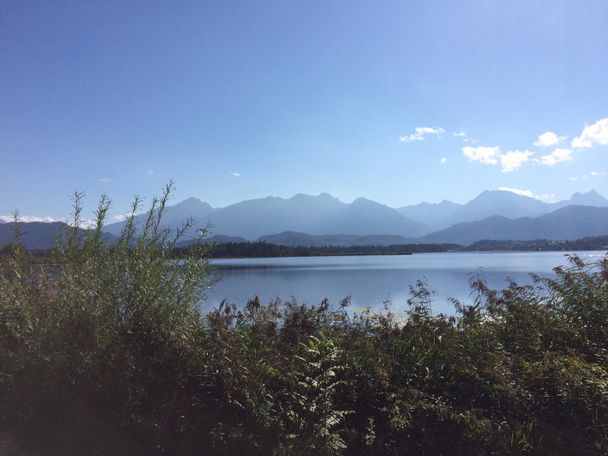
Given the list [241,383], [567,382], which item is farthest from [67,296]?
[567,382]

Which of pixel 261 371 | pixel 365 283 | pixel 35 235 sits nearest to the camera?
pixel 261 371

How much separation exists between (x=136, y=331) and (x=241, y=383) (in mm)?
1315

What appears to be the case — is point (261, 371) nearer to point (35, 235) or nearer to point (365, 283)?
point (35, 235)

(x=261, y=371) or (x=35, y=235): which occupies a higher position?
(x=35, y=235)

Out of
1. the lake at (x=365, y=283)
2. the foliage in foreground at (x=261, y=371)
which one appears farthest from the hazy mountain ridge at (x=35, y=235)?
the lake at (x=365, y=283)

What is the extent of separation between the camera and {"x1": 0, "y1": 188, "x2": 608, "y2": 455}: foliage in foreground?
3.46 m

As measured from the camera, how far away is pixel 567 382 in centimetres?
359

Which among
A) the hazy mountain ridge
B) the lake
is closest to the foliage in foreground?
the hazy mountain ridge

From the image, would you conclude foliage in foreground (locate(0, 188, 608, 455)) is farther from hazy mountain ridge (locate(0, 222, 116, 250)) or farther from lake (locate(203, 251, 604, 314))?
lake (locate(203, 251, 604, 314))

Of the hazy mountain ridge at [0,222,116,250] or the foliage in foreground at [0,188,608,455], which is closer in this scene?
the foliage in foreground at [0,188,608,455]

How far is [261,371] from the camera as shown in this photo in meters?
3.79

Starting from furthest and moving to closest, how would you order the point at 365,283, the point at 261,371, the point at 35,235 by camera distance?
the point at 365,283, the point at 35,235, the point at 261,371

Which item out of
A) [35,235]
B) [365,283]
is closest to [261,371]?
[35,235]

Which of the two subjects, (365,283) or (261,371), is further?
(365,283)
